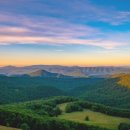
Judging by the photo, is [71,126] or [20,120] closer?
[20,120]

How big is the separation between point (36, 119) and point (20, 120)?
10599 millimetres

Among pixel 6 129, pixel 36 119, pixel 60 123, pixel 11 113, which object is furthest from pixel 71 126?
pixel 6 129

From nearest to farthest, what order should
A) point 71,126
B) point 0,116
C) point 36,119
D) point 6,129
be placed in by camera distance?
point 6,129, point 0,116, point 36,119, point 71,126

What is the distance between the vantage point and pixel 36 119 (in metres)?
180

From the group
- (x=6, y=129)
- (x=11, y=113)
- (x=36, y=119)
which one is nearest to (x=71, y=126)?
(x=36, y=119)

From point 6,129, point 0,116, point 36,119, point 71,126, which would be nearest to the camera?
point 6,129

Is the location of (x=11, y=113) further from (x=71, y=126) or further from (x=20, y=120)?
(x=71, y=126)

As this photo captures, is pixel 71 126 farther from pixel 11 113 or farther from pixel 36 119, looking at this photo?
pixel 11 113

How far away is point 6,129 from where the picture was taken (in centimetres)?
12950

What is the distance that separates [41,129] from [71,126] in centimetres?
2763

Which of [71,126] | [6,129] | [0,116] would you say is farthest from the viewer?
[71,126]

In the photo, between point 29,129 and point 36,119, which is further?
point 36,119

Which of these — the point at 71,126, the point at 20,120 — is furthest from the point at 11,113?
the point at 71,126

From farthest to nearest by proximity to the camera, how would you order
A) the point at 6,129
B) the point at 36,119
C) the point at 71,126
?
the point at 71,126 → the point at 36,119 → the point at 6,129
